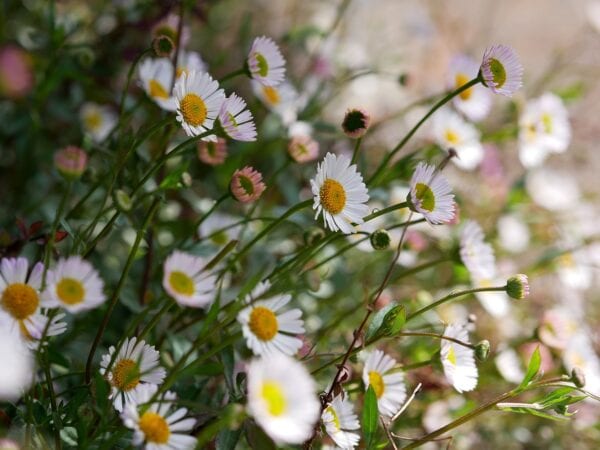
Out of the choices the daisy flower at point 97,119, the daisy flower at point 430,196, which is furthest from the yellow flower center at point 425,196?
the daisy flower at point 97,119

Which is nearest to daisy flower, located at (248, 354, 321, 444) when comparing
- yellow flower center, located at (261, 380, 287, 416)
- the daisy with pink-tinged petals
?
yellow flower center, located at (261, 380, 287, 416)

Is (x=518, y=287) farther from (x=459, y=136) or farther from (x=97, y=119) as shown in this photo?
(x=97, y=119)

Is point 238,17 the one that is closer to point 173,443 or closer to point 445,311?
point 445,311

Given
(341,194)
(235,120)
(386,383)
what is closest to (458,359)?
(386,383)

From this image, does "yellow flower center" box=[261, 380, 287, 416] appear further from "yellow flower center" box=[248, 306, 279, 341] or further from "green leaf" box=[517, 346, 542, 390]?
"green leaf" box=[517, 346, 542, 390]

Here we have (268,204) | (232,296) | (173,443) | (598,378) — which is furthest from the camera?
(268,204)

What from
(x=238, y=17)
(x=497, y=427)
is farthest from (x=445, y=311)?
(x=238, y=17)

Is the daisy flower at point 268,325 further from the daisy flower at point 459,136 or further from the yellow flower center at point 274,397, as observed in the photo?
the daisy flower at point 459,136
